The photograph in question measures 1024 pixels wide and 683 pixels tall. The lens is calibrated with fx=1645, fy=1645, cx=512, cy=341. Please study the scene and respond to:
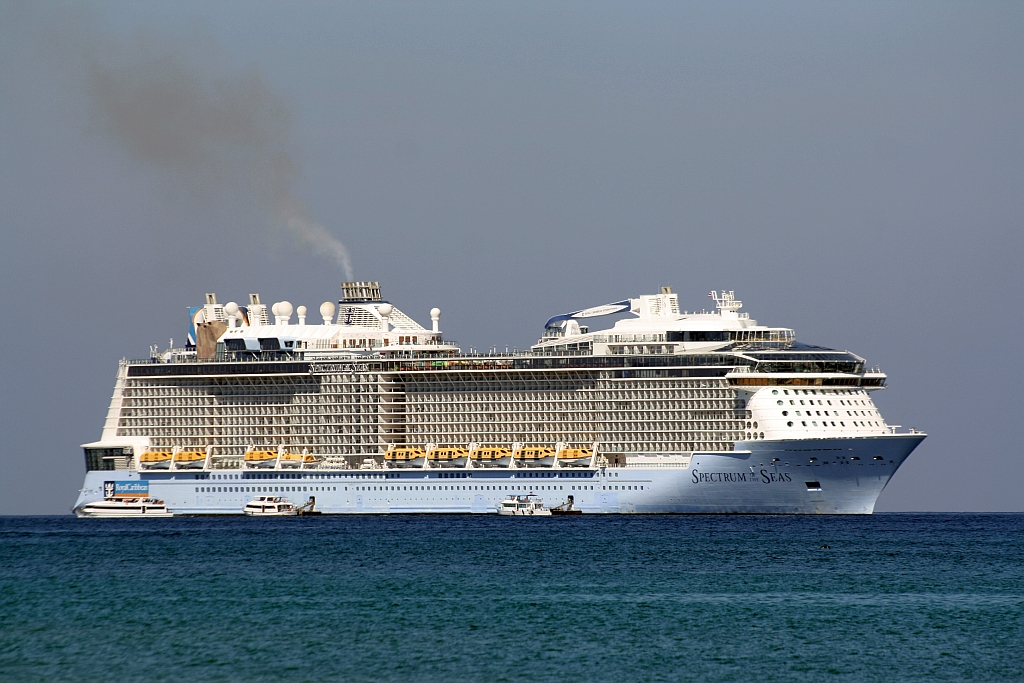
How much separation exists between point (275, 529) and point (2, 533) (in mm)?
19662

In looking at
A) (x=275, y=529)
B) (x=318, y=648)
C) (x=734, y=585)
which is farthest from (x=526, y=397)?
(x=318, y=648)

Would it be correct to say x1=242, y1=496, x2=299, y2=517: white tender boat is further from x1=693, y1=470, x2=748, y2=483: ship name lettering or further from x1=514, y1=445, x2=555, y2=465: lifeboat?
x1=693, y1=470, x2=748, y2=483: ship name lettering

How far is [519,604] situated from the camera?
52.9 meters

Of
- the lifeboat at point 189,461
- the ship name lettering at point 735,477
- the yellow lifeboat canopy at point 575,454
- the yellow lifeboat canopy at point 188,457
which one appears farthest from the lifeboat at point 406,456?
the ship name lettering at point 735,477

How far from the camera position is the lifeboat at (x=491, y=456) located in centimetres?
9094

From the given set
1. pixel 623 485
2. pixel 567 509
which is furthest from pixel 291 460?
pixel 623 485

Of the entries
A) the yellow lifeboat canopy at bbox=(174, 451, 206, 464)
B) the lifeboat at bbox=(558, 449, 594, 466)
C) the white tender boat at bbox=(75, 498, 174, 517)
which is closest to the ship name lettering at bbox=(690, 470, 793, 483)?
the lifeboat at bbox=(558, 449, 594, 466)

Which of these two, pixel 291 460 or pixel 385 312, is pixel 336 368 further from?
pixel 291 460

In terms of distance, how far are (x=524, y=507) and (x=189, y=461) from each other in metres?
22.6

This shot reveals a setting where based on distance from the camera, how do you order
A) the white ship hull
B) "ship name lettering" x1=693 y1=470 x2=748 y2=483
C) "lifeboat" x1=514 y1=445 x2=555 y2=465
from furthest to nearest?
"lifeboat" x1=514 y1=445 x2=555 y2=465, "ship name lettering" x1=693 y1=470 x2=748 y2=483, the white ship hull

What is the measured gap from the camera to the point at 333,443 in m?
96.6

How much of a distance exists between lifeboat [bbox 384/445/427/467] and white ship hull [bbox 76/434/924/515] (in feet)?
3.94

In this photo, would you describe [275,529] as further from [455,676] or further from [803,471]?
[455,676]

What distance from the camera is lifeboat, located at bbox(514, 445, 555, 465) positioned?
89.3m
